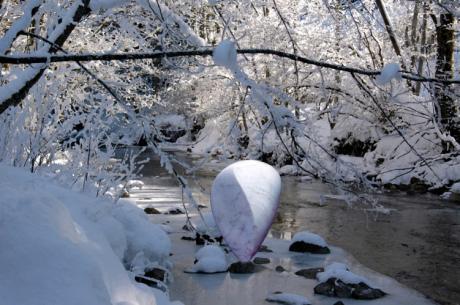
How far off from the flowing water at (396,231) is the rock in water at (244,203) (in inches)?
10.9

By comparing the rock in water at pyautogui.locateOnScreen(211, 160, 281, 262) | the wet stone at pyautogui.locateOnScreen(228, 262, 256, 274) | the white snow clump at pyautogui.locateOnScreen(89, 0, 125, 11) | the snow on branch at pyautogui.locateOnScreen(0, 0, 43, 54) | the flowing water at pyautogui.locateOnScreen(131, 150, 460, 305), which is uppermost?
the white snow clump at pyautogui.locateOnScreen(89, 0, 125, 11)

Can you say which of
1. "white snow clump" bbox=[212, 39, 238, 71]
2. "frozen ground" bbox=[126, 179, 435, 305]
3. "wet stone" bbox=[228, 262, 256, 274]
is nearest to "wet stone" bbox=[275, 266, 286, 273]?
"frozen ground" bbox=[126, 179, 435, 305]

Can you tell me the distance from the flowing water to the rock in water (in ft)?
0.91

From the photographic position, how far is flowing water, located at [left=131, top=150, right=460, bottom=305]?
6.25 metres

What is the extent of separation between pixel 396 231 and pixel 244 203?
5002 mm

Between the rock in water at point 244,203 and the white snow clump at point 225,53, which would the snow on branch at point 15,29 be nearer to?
the white snow clump at point 225,53

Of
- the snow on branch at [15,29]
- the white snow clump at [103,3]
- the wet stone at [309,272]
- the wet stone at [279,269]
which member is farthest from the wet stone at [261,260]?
the snow on branch at [15,29]

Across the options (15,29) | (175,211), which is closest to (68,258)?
(15,29)

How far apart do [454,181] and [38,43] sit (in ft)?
38.2

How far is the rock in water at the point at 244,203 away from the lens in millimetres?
4398

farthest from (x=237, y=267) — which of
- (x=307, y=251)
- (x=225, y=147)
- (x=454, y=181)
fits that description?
(x=454, y=181)

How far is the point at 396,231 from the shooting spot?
28.5ft

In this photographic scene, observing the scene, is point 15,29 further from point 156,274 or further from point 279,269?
point 279,269

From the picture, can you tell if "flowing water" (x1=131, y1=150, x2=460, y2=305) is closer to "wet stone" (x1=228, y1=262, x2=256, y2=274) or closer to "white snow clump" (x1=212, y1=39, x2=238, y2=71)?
"wet stone" (x1=228, y1=262, x2=256, y2=274)
